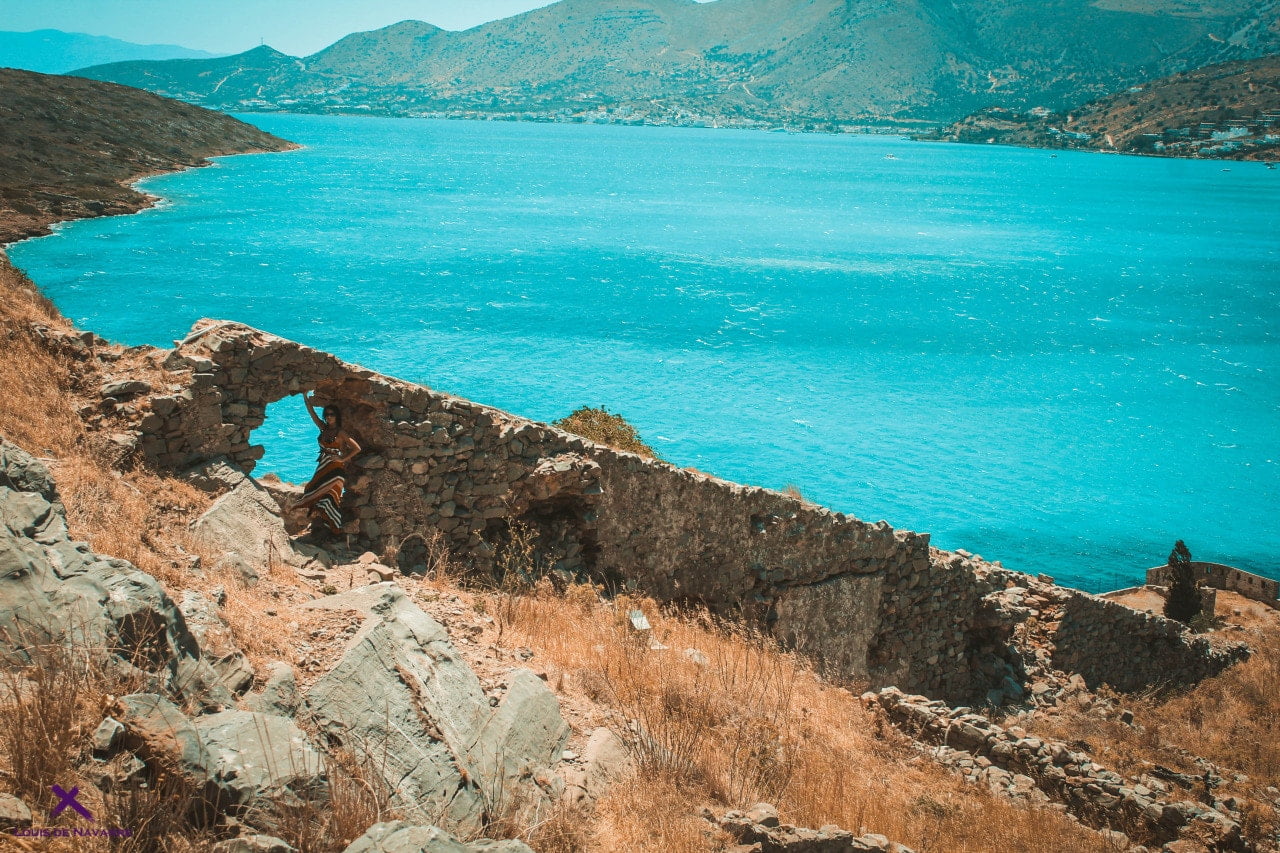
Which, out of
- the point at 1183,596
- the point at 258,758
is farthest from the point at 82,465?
the point at 1183,596

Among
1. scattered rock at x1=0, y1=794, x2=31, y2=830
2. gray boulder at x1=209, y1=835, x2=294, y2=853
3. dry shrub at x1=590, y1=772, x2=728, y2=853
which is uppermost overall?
scattered rock at x1=0, y1=794, x2=31, y2=830

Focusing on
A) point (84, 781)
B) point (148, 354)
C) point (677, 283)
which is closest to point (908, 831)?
point (84, 781)

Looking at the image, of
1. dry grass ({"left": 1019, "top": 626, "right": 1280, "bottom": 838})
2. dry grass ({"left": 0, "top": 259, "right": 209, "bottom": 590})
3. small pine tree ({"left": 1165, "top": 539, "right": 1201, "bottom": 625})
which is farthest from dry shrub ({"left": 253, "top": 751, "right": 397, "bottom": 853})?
small pine tree ({"left": 1165, "top": 539, "right": 1201, "bottom": 625})

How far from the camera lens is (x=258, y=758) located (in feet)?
14.4

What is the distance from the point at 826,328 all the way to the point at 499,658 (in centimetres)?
4951

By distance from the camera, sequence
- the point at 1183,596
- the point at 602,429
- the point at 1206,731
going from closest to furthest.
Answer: the point at 1206,731
the point at 602,429
the point at 1183,596

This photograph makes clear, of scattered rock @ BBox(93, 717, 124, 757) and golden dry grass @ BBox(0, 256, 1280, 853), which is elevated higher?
scattered rock @ BBox(93, 717, 124, 757)

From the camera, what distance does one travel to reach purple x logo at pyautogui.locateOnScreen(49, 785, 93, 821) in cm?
373

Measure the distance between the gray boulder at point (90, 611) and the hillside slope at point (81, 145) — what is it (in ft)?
210

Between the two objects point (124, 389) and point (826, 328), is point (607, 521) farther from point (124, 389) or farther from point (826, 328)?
point (826, 328)

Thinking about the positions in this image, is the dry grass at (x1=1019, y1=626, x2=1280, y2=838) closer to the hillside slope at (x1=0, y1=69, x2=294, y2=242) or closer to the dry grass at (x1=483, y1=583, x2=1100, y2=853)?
the dry grass at (x1=483, y1=583, x2=1100, y2=853)

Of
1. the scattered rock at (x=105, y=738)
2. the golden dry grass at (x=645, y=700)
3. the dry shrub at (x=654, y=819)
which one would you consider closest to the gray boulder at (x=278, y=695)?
the golden dry grass at (x=645, y=700)

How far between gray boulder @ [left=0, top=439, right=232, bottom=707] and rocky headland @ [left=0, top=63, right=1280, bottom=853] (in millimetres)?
22

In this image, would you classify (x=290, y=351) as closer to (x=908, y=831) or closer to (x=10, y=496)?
(x=10, y=496)
